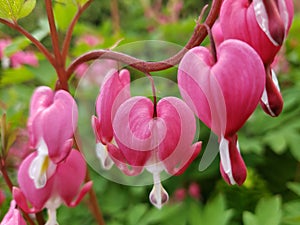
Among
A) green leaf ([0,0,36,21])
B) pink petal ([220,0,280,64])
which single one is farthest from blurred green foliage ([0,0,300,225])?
pink petal ([220,0,280,64])

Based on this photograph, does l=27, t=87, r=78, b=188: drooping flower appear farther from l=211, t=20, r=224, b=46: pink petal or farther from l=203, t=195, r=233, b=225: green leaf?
l=203, t=195, r=233, b=225: green leaf

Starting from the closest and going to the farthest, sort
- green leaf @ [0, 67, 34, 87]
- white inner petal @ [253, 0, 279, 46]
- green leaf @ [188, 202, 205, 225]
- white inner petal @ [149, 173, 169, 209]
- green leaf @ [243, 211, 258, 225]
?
white inner petal @ [253, 0, 279, 46] < white inner petal @ [149, 173, 169, 209] < green leaf @ [243, 211, 258, 225] < green leaf @ [188, 202, 205, 225] < green leaf @ [0, 67, 34, 87]

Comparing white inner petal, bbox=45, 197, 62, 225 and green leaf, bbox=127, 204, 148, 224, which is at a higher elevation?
white inner petal, bbox=45, 197, 62, 225

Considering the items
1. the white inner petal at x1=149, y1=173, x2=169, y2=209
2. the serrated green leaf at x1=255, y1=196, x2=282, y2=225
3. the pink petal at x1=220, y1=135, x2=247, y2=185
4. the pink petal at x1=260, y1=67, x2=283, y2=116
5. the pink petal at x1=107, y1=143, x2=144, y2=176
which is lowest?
the serrated green leaf at x1=255, y1=196, x2=282, y2=225

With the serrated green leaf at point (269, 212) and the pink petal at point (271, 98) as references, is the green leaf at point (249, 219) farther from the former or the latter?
the pink petal at point (271, 98)

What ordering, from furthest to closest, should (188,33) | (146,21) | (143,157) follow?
(146,21), (188,33), (143,157)

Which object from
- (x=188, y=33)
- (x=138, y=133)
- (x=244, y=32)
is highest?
(x=244, y=32)

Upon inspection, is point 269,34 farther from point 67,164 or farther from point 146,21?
point 146,21

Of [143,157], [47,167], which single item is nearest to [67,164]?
[47,167]

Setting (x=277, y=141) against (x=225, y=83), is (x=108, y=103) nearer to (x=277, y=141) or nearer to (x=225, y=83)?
(x=225, y=83)
